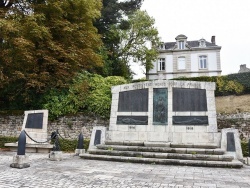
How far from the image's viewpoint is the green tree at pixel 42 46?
1397 cm

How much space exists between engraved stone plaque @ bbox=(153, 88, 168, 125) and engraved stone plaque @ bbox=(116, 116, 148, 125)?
0.49 metres

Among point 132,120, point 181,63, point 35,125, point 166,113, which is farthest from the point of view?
point 181,63

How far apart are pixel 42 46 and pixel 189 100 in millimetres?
10048

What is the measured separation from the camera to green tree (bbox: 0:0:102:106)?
14.0 m

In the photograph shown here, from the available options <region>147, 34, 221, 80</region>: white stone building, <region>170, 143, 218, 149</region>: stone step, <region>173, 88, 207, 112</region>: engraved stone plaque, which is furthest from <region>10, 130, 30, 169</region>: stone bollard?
<region>147, 34, 221, 80</region>: white stone building

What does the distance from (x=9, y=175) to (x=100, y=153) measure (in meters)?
4.06

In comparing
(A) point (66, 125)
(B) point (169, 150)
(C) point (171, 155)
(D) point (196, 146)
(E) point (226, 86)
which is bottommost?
(C) point (171, 155)

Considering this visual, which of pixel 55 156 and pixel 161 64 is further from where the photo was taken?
pixel 161 64

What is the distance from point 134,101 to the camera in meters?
11.2

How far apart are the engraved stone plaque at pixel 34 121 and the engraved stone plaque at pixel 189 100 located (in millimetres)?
6833

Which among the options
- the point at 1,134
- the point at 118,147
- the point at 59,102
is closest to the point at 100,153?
the point at 118,147

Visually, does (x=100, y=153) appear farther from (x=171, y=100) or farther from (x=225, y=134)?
(x=225, y=134)

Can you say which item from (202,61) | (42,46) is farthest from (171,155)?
(202,61)

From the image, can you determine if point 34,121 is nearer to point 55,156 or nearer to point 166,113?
point 55,156
